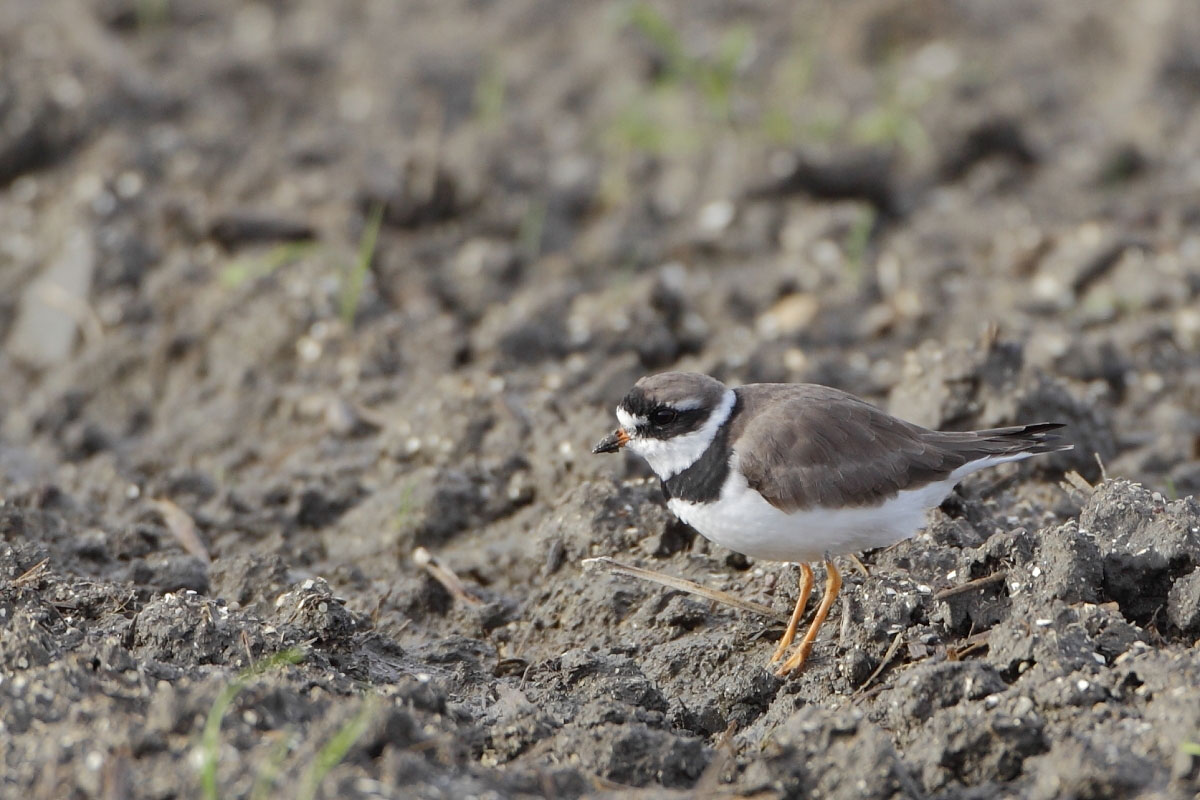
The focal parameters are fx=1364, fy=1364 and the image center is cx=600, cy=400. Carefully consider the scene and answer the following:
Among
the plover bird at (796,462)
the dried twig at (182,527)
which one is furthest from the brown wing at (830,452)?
the dried twig at (182,527)

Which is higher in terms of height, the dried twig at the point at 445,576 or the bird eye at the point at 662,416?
the bird eye at the point at 662,416

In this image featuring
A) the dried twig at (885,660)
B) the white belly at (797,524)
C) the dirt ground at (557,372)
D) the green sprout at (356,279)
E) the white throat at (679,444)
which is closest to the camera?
→ the dirt ground at (557,372)

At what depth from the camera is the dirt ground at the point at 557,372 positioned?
3.75 m

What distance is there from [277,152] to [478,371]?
2.81 metres

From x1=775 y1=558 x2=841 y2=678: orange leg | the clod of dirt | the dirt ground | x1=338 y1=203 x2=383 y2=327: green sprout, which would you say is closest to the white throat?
the dirt ground

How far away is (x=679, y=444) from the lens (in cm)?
477

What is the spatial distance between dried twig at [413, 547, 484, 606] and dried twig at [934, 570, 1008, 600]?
1.77 m

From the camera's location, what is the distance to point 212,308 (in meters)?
7.36

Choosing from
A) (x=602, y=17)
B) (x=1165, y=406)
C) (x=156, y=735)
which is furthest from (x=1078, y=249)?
(x=156, y=735)

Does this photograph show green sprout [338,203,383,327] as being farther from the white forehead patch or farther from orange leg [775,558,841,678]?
orange leg [775,558,841,678]

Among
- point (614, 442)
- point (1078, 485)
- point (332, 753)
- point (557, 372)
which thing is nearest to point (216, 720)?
point (332, 753)

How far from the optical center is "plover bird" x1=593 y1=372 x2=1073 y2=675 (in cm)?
448

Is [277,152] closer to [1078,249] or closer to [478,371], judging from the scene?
[478,371]

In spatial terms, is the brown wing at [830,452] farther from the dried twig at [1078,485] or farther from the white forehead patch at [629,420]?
the dried twig at [1078,485]
